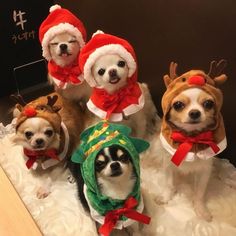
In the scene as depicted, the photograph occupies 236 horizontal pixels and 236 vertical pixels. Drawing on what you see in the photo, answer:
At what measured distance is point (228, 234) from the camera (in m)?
1.21

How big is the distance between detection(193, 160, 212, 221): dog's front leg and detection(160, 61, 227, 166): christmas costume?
140mm

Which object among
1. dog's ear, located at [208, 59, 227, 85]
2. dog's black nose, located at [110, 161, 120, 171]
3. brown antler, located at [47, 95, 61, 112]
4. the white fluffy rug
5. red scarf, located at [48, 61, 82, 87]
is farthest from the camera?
red scarf, located at [48, 61, 82, 87]

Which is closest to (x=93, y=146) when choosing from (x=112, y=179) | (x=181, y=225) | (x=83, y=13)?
(x=112, y=179)

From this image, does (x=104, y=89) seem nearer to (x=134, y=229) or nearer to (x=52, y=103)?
(x=52, y=103)

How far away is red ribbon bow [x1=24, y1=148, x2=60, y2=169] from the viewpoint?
1.36m

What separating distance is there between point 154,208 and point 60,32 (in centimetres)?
72

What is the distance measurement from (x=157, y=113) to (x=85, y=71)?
0.47m

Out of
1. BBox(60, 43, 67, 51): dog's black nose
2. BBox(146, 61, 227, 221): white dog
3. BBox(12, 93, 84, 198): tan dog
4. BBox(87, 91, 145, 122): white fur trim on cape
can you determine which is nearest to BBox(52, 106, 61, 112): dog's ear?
BBox(12, 93, 84, 198): tan dog

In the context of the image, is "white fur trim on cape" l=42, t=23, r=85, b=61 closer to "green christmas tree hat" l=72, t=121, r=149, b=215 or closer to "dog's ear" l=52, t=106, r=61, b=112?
"dog's ear" l=52, t=106, r=61, b=112

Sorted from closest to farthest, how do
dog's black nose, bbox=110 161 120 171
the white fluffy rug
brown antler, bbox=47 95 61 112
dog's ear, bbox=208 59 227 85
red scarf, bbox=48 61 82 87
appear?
dog's black nose, bbox=110 161 120 171 < dog's ear, bbox=208 59 227 85 < the white fluffy rug < brown antler, bbox=47 95 61 112 < red scarf, bbox=48 61 82 87

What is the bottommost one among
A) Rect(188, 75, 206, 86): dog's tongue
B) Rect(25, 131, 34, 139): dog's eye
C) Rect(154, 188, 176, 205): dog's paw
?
Rect(154, 188, 176, 205): dog's paw

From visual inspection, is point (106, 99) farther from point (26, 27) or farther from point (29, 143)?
point (26, 27)

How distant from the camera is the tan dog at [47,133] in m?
1.29

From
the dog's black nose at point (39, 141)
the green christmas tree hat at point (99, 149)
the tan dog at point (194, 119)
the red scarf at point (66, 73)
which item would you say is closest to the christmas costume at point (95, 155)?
the green christmas tree hat at point (99, 149)
